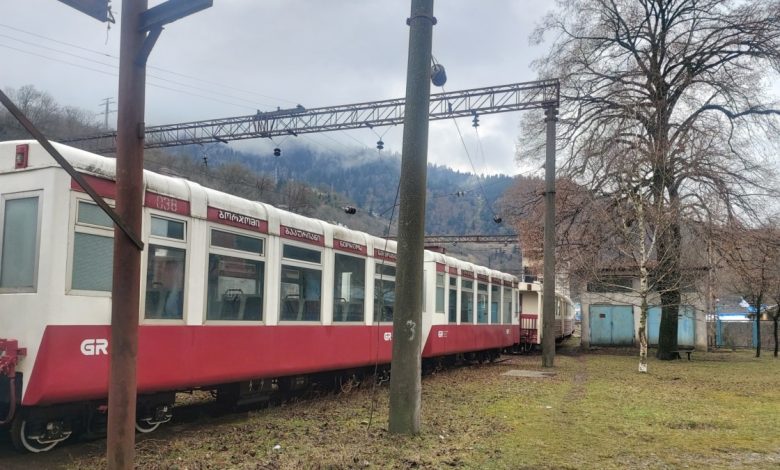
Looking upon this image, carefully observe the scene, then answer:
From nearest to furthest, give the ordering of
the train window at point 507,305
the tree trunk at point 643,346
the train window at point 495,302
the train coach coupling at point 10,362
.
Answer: the train coach coupling at point 10,362
the tree trunk at point 643,346
the train window at point 495,302
the train window at point 507,305

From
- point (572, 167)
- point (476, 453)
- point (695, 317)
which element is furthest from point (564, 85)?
point (476, 453)

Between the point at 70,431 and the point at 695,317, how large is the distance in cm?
2678

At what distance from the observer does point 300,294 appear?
30.2 feet

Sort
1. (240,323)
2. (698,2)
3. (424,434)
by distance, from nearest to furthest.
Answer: (424,434) < (240,323) < (698,2)

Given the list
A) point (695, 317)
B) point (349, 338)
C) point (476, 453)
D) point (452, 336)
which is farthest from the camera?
point (695, 317)

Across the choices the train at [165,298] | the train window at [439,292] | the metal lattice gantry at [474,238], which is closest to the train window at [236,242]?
the train at [165,298]

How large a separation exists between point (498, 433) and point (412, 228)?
256 centimetres

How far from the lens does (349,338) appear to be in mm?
10461

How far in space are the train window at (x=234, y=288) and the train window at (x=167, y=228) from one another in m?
0.53

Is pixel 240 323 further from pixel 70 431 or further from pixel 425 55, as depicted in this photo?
pixel 425 55

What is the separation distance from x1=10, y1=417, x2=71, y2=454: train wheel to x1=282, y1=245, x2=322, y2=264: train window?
3534 mm

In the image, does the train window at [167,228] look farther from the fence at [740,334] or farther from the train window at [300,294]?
the fence at [740,334]

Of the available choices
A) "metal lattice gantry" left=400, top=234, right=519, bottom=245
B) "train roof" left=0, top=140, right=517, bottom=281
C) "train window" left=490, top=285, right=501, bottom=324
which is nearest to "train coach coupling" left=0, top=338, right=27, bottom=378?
"train roof" left=0, top=140, right=517, bottom=281

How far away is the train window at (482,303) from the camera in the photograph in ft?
58.4
